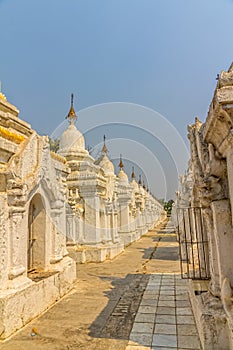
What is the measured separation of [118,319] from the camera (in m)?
5.15

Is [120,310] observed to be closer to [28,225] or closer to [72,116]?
[28,225]

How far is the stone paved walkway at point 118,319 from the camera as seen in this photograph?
416cm

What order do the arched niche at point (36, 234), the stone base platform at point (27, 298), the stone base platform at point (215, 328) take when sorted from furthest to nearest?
the arched niche at point (36, 234) → the stone base platform at point (27, 298) → the stone base platform at point (215, 328)

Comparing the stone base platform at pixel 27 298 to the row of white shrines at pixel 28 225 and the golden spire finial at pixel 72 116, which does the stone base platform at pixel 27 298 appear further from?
the golden spire finial at pixel 72 116

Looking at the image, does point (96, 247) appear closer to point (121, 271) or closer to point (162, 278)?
point (121, 271)

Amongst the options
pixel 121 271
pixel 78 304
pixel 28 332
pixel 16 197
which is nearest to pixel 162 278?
pixel 121 271

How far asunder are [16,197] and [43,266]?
7.44ft

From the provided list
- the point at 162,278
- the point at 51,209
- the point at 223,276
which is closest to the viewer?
the point at 223,276

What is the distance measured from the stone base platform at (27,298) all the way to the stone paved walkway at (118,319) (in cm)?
14

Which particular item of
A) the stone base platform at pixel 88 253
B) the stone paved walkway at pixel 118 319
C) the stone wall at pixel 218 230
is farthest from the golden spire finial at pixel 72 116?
the stone wall at pixel 218 230

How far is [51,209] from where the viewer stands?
6.77 metres

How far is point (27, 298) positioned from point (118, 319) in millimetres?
1693

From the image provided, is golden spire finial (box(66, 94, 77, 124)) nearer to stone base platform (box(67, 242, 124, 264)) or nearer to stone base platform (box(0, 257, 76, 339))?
stone base platform (box(67, 242, 124, 264))

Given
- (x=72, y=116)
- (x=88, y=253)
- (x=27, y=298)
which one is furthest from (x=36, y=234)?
(x=72, y=116)
